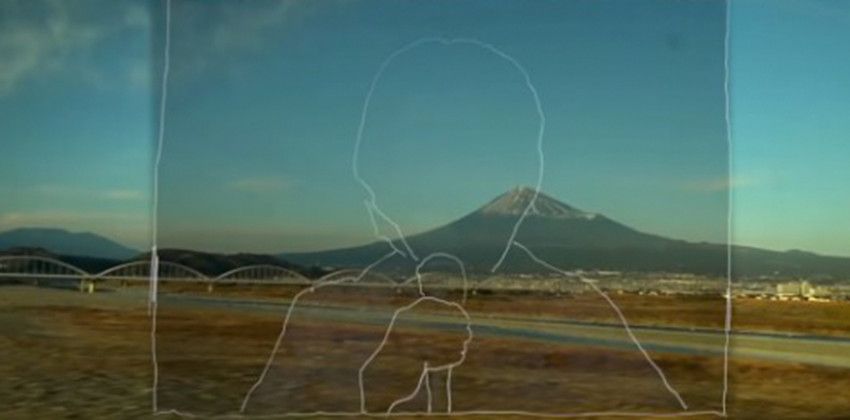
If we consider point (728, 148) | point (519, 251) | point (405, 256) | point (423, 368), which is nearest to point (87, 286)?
point (405, 256)

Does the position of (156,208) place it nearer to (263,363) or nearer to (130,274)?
(130,274)

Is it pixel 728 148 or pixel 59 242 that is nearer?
pixel 59 242

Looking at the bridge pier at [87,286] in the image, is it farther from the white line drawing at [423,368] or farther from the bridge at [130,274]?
the white line drawing at [423,368]

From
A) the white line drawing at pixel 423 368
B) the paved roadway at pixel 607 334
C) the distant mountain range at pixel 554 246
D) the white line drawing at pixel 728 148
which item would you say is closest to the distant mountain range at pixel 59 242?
the paved roadway at pixel 607 334

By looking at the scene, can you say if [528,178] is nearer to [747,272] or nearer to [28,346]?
[747,272]

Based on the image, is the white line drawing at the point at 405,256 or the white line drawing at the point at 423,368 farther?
the white line drawing at the point at 423,368

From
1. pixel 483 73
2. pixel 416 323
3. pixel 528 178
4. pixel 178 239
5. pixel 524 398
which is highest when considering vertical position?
pixel 483 73

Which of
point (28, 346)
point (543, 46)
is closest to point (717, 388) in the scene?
point (543, 46)
